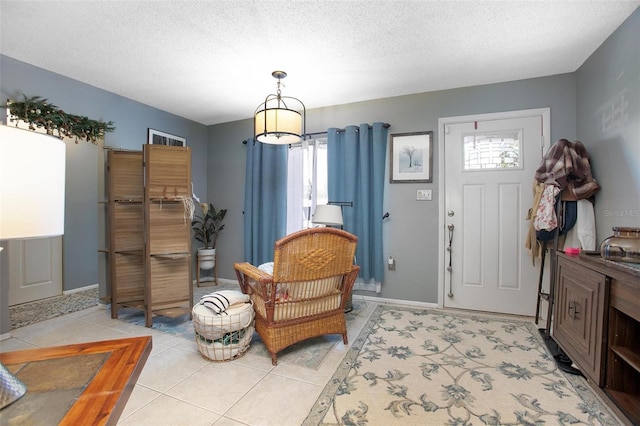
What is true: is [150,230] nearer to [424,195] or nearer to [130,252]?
[130,252]

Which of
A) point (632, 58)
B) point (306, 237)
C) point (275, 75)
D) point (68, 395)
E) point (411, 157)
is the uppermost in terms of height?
point (275, 75)

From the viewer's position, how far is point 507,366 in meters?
1.97

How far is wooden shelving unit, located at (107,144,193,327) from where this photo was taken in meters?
2.67

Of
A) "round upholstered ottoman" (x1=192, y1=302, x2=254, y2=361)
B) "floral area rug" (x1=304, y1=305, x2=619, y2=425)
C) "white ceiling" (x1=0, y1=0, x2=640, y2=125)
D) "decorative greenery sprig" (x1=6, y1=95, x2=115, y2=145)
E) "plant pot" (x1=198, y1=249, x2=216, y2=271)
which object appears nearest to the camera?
"floral area rug" (x1=304, y1=305, x2=619, y2=425)

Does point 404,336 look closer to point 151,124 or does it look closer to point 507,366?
point 507,366

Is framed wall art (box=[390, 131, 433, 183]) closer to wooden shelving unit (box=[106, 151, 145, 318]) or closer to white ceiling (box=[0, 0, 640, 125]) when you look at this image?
white ceiling (box=[0, 0, 640, 125])

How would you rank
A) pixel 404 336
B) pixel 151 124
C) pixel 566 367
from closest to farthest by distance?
pixel 566 367 → pixel 404 336 → pixel 151 124

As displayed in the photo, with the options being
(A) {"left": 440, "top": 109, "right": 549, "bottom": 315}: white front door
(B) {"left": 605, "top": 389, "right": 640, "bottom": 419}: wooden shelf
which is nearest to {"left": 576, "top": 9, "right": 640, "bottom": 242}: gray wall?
(A) {"left": 440, "top": 109, "right": 549, "bottom": 315}: white front door

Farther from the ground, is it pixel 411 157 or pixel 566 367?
pixel 411 157

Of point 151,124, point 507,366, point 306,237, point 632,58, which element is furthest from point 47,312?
point 632,58

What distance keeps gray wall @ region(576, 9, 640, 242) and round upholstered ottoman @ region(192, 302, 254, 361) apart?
9.11 ft

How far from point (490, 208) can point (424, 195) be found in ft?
2.17

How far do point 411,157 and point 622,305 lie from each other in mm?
2203

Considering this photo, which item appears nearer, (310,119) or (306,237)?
(306,237)
